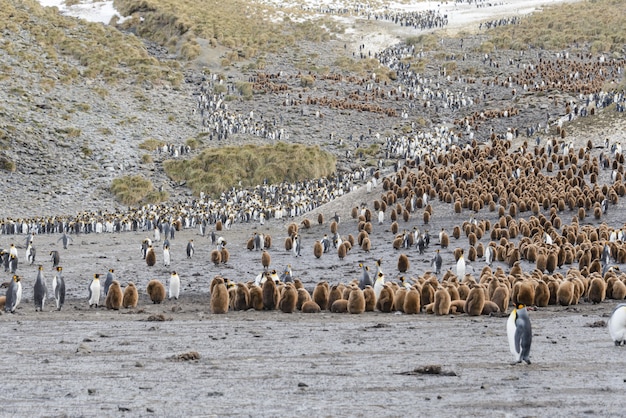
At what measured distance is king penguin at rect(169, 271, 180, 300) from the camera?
49.6 ft

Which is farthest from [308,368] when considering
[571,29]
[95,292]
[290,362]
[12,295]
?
[571,29]

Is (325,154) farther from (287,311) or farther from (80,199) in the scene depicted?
(287,311)

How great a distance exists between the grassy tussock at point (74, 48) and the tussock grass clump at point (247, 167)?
14121 millimetres

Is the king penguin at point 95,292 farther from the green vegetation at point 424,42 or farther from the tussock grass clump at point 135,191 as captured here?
the green vegetation at point 424,42

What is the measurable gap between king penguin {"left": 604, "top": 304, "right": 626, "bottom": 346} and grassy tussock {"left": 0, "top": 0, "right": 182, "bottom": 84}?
151ft

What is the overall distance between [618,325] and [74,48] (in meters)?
53.4

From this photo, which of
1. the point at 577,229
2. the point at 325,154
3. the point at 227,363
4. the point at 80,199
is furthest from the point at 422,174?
the point at 227,363

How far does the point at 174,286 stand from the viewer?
15.2 meters

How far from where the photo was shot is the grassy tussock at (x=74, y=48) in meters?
51.8

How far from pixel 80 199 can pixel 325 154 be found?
14.1m

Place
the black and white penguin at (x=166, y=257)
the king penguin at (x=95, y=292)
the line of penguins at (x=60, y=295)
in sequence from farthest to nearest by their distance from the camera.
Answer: the black and white penguin at (x=166, y=257)
the king penguin at (x=95, y=292)
the line of penguins at (x=60, y=295)

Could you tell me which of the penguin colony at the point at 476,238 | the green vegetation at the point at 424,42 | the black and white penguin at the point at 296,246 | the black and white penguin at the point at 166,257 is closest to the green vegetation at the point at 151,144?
the penguin colony at the point at 476,238

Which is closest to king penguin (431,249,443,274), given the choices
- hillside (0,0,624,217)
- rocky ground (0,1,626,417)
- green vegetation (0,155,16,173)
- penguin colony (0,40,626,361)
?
penguin colony (0,40,626,361)

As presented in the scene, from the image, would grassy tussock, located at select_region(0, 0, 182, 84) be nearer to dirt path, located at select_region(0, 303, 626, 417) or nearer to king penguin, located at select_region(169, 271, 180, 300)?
king penguin, located at select_region(169, 271, 180, 300)
